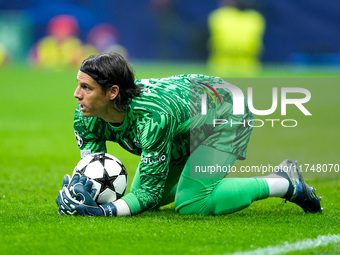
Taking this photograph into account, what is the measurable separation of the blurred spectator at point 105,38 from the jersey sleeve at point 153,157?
21.8 metres

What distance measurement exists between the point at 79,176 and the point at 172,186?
975 millimetres

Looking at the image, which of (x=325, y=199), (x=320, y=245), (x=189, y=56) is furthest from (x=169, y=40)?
(x=320, y=245)

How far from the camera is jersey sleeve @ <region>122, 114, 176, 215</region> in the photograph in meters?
4.73

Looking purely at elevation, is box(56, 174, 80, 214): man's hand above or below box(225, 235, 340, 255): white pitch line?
above


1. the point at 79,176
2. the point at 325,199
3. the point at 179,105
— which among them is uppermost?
the point at 179,105

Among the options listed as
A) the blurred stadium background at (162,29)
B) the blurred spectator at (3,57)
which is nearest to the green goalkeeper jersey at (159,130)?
the blurred stadium background at (162,29)

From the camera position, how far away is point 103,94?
483 cm

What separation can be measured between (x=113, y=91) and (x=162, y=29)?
23014 millimetres

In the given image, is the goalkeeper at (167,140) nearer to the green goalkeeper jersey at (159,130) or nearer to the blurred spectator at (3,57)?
the green goalkeeper jersey at (159,130)

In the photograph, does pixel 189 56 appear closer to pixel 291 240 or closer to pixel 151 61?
pixel 151 61

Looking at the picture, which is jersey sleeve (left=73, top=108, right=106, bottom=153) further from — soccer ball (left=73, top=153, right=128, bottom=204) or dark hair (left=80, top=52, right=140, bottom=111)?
dark hair (left=80, top=52, right=140, bottom=111)

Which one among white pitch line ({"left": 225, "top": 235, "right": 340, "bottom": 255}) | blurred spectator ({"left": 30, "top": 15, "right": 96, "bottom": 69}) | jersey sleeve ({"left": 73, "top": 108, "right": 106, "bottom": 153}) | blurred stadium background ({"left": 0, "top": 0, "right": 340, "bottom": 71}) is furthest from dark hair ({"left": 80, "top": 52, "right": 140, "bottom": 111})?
blurred spectator ({"left": 30, "top": 15, "right": 96, "bottom": 69})

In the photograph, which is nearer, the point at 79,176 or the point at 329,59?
the point at 79,176

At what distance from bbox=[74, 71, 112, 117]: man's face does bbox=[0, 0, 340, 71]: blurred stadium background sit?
1903 centimetres
